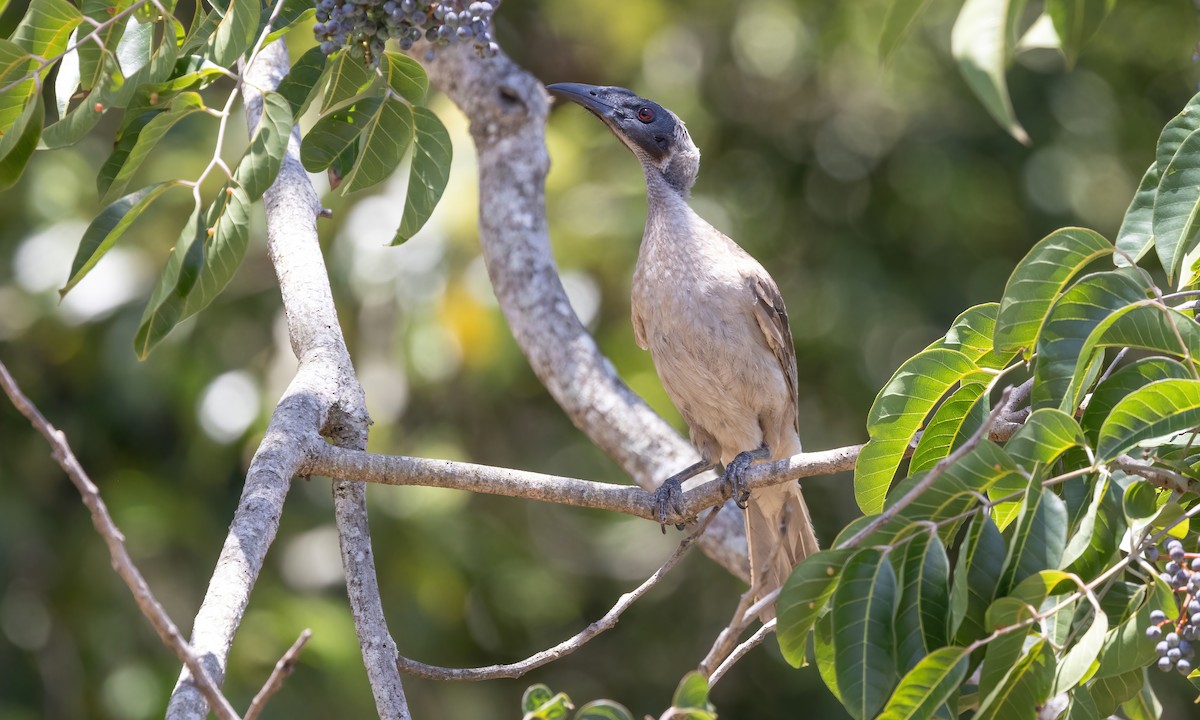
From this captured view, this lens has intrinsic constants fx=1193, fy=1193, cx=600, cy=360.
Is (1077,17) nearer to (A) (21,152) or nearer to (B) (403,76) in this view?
(B) (403,76)

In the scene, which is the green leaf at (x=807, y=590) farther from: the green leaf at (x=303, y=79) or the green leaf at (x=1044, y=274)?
the green leaf at (x=303, y=79)

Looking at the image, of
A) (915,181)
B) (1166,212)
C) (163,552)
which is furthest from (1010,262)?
(1166,212)

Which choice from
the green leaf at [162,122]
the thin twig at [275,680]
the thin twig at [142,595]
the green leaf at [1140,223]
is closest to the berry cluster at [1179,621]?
the green leaf at [1140,223]

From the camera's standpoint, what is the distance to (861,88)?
32.1 feet

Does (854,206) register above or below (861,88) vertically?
below

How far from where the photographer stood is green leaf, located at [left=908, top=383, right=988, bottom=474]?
8.80 feet

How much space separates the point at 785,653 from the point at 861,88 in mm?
8087

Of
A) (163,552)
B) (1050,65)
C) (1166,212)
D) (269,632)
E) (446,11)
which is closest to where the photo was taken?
(1166,212)

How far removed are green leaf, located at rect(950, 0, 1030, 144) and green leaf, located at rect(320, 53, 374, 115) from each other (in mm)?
1802

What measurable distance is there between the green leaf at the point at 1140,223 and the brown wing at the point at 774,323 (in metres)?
2.10

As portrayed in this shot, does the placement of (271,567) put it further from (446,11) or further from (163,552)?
(446,11)

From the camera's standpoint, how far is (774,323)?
4.78 meters

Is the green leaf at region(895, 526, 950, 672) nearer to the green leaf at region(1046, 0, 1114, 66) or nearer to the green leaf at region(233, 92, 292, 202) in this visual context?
the green leaf at region(1046, 0, 1114, 66)

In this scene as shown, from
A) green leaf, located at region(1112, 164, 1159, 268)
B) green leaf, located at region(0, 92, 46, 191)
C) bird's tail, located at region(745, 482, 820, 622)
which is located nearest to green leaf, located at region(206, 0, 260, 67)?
green leaf, located at region(0, 92, 46, 191)
